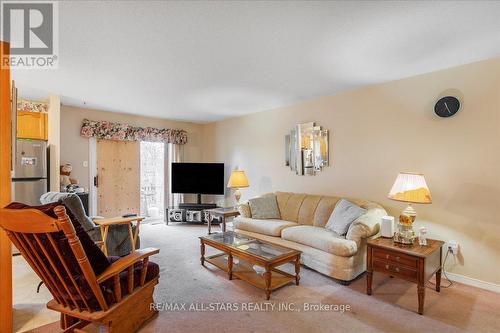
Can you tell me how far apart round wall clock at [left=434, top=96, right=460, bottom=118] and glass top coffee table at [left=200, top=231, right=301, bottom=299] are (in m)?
2.31

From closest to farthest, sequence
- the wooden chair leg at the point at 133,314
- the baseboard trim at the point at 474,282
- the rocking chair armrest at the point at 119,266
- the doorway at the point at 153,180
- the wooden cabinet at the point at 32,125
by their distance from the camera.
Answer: the rocking chair armrest at the point at 119,266 < the wooden chair leg at the point at 133,314 < the baseboard trim at the point at 474,282 < the wooden cabinet at the point at 32,125 < the doorway at the point at 153,180

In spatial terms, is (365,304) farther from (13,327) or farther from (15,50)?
(15,50)

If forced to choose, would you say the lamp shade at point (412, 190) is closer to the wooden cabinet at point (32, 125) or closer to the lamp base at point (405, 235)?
the lamp base at point (405, 235)

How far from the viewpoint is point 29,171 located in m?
3.92

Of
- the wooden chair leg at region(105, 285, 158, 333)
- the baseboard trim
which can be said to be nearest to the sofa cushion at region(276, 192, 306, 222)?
the baseboard trim

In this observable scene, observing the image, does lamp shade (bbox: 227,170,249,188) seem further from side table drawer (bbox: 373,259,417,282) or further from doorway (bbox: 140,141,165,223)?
side table drawer (bbox: 373,259,417,282)

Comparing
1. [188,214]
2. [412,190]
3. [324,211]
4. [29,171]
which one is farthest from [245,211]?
[29,171]

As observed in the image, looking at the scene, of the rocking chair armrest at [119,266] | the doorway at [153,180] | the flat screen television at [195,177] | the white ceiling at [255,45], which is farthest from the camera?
the doorway at [153,180]

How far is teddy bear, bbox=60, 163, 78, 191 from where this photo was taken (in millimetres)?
4516

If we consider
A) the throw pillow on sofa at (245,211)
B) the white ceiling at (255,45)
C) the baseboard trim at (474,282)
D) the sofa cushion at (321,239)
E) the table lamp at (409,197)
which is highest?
the white ceiling at (255,45)

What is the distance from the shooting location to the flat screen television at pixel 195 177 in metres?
5.86

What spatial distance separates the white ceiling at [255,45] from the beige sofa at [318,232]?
5.63 feet

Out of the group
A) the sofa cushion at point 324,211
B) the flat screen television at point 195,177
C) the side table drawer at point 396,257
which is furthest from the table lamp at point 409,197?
the flat screen television at point 195,177

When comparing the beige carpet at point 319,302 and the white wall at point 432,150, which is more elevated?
the white wall at point 432,150
